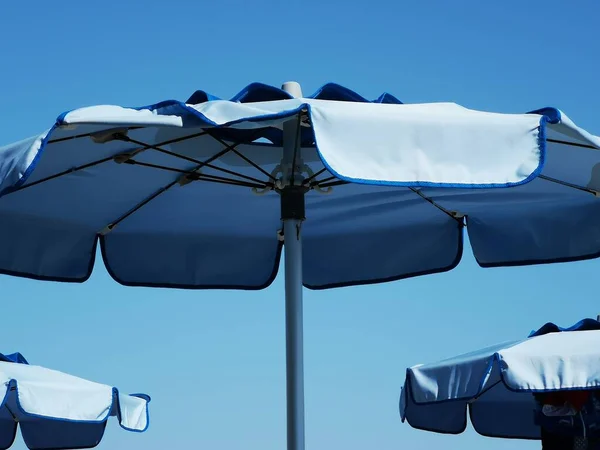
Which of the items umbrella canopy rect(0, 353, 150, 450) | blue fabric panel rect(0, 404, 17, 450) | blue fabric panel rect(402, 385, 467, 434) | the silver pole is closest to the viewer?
the silver pole

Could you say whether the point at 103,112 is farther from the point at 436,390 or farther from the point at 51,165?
the point at 436,390

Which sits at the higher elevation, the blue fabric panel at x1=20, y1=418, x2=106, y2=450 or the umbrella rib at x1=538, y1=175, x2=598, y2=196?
the umbrella rib at x1=538, y1=175, x2=598, y2=196

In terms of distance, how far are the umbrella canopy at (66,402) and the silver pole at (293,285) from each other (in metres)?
2.28

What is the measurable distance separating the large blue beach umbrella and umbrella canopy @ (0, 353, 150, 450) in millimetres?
1004

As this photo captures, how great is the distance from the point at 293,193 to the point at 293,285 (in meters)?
0.45

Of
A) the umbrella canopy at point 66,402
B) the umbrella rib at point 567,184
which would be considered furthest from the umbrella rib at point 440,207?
the umbrella canopy at point 66,402

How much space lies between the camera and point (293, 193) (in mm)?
5262

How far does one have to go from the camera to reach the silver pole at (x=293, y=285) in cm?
510

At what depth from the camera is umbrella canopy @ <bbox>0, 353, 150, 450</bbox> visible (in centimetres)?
680

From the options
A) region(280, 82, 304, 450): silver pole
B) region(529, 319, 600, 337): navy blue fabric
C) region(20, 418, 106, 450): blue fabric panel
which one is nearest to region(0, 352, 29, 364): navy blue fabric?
region(20, 418, 106, 450): blue fabric panel

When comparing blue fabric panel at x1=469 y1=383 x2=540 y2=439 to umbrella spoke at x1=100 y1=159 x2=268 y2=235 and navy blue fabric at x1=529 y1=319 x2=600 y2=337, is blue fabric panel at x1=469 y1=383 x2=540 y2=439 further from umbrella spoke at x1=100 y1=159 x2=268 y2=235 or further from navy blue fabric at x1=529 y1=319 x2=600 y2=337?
umbrella spoke at x1=100 y1=159 x2=268 y2=235

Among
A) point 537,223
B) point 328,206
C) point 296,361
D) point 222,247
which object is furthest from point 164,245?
point 537,223

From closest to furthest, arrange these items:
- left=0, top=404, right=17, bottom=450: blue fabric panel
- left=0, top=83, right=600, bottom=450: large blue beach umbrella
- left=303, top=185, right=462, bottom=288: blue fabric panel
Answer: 1. left=0, top=83, right=600, bottom=450: large blue beach umbrella
2. left=303, top=185, right=462, bottom=288: blue fabric panel
3. left=0, top=404, right=17, bottom=450: blue fabric panel

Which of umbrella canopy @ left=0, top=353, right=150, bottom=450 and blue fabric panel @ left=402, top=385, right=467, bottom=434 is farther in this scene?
blue fabric panel @ left=402, top=385, right=467, bottom=434
